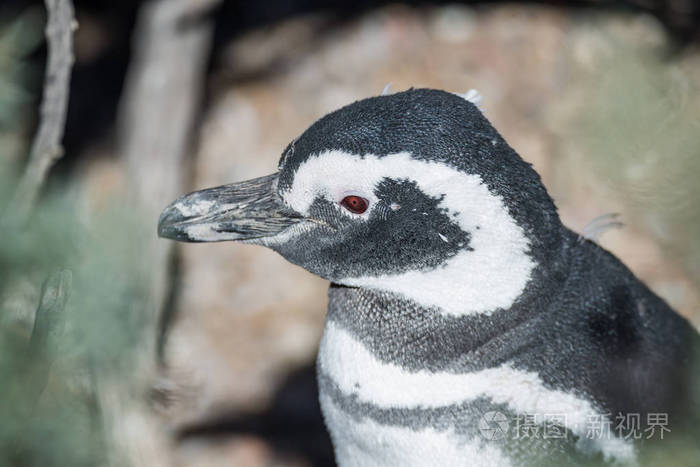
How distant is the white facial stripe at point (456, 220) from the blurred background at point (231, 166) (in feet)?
0.55

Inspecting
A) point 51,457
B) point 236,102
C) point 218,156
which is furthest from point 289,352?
point 51,457

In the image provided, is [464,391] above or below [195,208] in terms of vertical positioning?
below

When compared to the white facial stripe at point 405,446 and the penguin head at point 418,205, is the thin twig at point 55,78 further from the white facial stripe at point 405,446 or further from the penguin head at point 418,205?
the white facial stripe at point 405,446

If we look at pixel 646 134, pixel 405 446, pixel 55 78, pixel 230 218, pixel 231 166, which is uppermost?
pixel 231 166

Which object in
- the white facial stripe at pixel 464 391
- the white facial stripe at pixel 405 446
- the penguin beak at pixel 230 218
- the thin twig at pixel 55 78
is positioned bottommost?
the white facial stripe at pixel 405 446

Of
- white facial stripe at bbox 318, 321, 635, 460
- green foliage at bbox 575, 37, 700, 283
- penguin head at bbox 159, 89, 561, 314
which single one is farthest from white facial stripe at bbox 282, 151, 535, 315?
green foliage at bbox 575, 37, 700, 283

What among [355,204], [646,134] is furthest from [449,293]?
[646,134]

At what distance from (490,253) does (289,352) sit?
1622 millimetres

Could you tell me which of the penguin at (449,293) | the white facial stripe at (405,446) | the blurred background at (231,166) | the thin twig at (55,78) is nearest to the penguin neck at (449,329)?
the penguin at (449,293)

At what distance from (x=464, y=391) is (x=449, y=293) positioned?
6.5 inches

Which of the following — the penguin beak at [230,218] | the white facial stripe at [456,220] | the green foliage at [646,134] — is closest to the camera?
the green foliage at [646,134]

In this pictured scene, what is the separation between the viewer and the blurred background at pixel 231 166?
59 centimetres

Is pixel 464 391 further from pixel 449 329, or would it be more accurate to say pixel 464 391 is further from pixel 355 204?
pixel 355 204

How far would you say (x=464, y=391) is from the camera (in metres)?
1.25
